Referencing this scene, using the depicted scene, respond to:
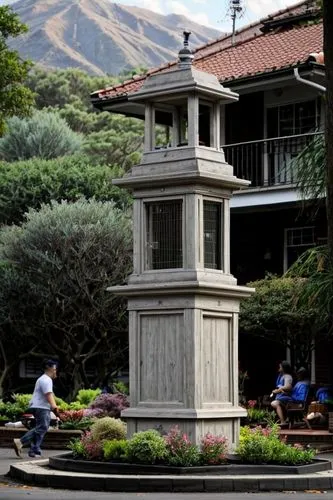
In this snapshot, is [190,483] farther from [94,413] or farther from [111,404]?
[111,404]

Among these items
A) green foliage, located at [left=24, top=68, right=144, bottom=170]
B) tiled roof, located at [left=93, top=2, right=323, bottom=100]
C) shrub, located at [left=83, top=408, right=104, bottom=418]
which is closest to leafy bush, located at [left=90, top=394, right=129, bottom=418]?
shrub, located at [left=83, top=408, right=104, bottom=418]

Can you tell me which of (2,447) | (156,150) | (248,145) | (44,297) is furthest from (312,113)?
(156,150)

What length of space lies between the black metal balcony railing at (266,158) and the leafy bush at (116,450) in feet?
47.7

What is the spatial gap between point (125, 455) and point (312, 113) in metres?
16.7

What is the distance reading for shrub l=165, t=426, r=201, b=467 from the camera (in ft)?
56.8

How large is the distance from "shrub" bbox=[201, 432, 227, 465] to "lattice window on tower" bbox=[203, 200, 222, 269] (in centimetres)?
252

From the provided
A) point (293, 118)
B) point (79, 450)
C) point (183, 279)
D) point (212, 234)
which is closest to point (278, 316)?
point (293, 118)

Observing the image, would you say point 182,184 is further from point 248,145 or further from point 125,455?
point 248,145

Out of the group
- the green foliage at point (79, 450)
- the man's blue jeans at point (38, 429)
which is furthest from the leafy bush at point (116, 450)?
the man's blue jeans at point (38, 429)

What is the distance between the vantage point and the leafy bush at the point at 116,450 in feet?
58.6

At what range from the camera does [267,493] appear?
16172 mm

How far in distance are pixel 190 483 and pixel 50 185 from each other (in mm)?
25045

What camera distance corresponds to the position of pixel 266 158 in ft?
107

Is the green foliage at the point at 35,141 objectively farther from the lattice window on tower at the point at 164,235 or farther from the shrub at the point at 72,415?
the lattice window on tower at the point at 164,235
